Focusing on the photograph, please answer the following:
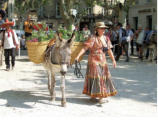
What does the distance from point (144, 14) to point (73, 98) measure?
35970 mm

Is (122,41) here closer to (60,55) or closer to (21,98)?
(21,98)

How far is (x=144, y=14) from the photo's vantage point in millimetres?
41500

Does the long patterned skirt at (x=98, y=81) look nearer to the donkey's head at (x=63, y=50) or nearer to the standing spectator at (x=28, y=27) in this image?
the donkey's head at (x=63, y=50)

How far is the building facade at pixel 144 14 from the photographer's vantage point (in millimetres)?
39281

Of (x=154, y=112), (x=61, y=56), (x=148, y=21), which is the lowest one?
(x=154, y=112)

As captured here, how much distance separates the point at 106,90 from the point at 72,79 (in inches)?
137

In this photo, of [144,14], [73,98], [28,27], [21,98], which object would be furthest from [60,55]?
[144,14]

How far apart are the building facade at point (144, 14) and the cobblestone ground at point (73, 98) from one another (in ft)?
97.8

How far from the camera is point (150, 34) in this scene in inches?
572

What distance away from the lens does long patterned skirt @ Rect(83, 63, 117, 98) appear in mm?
6539

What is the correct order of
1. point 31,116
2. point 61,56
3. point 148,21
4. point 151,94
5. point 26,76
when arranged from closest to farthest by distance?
point 31,116 → point 61,56 → point 151,94 → point 26,76 → point 148,21

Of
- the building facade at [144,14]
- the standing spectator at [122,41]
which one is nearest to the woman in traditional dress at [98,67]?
the standing spectator at [122,41]

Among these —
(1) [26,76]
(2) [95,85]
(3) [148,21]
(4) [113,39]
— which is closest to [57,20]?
(3) [148,21]

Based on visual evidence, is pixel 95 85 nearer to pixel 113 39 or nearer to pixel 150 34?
pixel 150 34
